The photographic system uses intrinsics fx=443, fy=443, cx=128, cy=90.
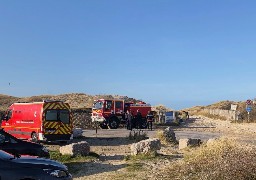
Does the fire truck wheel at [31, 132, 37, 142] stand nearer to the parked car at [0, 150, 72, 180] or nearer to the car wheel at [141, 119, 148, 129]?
the parked car at [0, 150, 72, 180]

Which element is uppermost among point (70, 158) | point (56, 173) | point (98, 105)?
point (98, 105)

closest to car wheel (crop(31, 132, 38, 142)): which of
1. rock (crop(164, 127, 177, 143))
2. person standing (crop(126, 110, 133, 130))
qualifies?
rock (crop(164, 127, 177, 143))

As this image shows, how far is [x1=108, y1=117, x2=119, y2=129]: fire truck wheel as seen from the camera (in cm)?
3650

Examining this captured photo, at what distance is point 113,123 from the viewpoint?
36.6m

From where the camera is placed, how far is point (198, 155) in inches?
525

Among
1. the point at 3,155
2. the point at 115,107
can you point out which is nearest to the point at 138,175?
the point at 3,155

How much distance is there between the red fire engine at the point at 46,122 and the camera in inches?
864

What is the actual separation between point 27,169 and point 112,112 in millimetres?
28289

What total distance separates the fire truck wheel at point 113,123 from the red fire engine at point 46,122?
44.6 ft

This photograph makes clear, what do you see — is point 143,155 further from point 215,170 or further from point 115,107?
point 115,107

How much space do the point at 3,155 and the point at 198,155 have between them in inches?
263

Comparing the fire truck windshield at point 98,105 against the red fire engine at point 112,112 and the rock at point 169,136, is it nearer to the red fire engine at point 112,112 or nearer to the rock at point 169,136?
the red fire engine at point 112,112

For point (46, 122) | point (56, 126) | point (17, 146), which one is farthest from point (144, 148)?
point (46, 122)

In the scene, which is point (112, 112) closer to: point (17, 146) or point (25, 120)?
point (25, 120)
